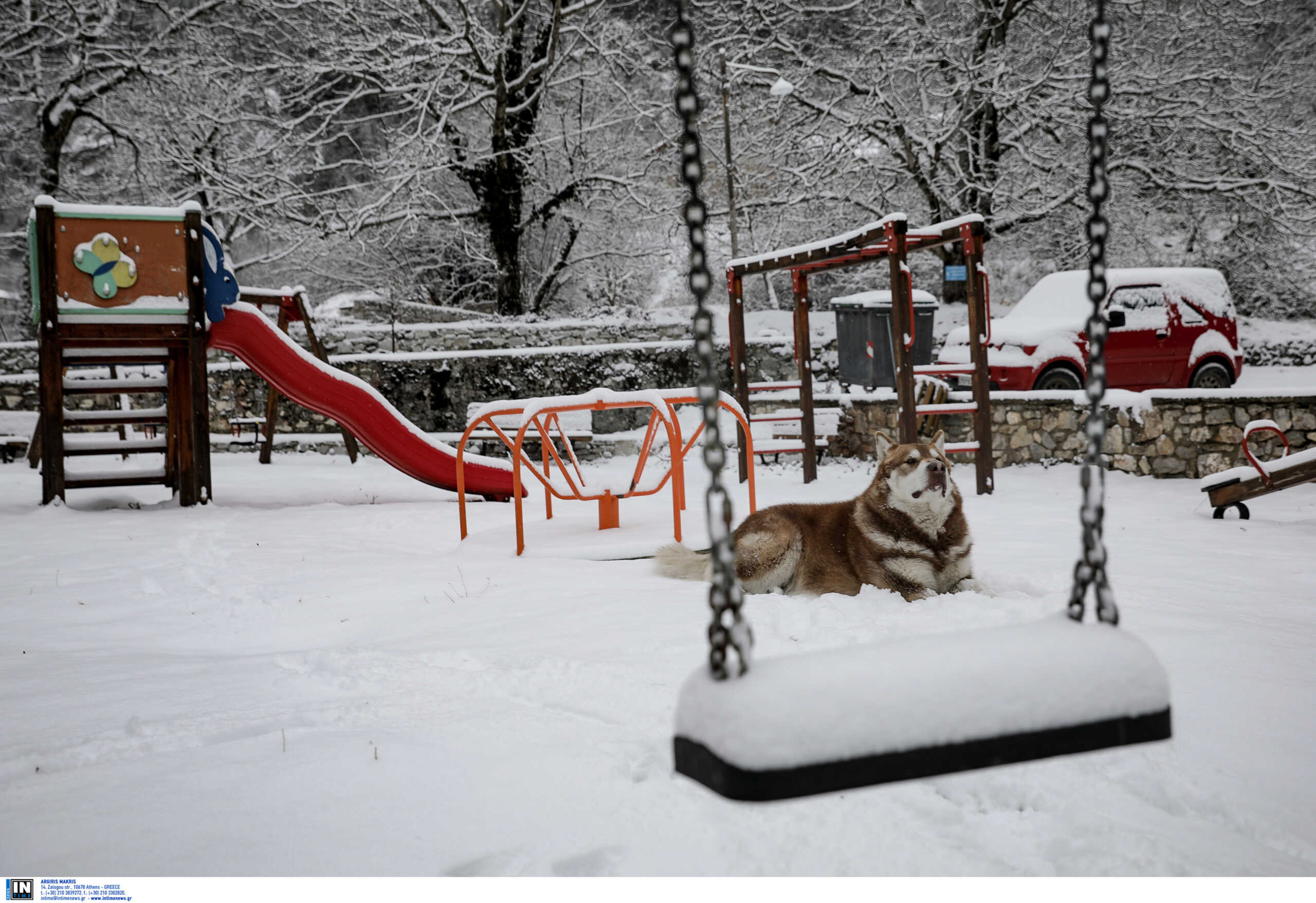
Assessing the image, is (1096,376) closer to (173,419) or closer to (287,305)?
(173,419)

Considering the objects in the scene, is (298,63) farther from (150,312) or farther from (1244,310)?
(1244,310)

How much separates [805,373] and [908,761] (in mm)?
7649

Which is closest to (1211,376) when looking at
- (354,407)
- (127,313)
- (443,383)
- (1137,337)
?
(1137,337)

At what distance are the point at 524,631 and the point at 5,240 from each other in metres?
21.7

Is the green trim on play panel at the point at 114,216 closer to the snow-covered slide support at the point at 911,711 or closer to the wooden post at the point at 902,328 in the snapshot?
the wooden post at the point at 902,328

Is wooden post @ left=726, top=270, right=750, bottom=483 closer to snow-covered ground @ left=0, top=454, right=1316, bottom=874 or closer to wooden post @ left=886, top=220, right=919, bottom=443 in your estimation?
wooden post @ left=886, top=220, right=919, bottom=443

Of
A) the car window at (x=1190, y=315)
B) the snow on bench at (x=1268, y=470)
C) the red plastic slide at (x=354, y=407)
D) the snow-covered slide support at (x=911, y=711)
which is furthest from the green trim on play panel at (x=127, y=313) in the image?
the car window at (x=1190, y=315)

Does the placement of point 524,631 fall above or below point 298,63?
below

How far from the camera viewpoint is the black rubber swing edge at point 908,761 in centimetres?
131

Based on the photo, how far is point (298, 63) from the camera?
16.6m

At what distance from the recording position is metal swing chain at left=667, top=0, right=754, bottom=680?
4.74ft

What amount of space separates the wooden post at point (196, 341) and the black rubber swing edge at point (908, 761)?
7.11 metres

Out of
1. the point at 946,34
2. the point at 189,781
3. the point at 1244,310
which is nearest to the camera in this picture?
the point at 189,781

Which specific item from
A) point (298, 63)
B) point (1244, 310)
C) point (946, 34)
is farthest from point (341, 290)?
point (1244, 310)
